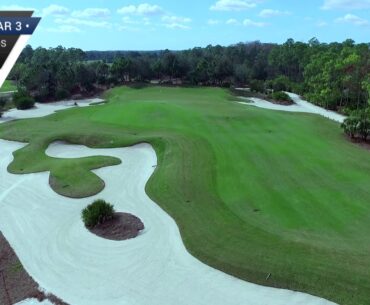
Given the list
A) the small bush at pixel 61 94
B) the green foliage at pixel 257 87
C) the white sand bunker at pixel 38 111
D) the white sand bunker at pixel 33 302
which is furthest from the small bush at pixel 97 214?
the green foliage at pixel 257 87

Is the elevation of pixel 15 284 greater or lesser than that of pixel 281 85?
lesser

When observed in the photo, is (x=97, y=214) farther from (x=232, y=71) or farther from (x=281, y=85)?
(x=232, y=71)

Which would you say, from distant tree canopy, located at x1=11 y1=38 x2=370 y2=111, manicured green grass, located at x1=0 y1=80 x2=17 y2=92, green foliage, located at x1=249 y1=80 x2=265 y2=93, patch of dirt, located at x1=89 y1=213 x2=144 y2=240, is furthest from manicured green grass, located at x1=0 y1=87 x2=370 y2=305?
manicured green grass, located at x1=0 y1=80 x2=17 y2=92

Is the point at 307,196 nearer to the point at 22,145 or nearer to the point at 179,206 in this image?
the point at 179,206

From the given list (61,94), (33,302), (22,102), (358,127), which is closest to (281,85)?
(61,94)

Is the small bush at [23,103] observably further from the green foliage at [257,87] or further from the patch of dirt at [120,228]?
the patch of dirt at [120,228]

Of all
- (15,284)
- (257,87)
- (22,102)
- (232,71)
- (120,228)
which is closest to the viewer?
(15,284)
